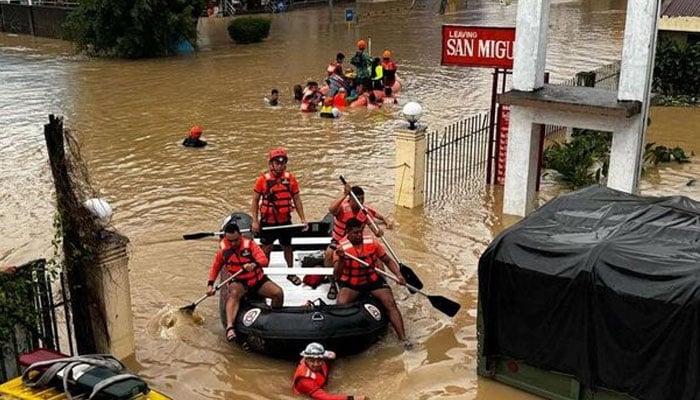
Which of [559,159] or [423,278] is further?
[559,159]

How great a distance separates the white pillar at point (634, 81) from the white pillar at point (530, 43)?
126 cm

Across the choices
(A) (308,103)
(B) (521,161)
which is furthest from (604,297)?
(A) (308,103)

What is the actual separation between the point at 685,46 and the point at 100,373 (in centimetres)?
2054

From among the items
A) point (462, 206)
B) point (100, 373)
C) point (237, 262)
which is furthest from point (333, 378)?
point (462, 206)

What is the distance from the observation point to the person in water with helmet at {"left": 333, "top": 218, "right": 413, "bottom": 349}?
877 centimetres

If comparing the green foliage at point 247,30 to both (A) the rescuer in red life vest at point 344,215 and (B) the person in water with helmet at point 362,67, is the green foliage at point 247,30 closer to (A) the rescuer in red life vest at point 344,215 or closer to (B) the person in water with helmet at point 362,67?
(B) the person in water with helmet at point 362,67

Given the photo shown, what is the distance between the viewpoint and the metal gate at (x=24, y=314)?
7336 mm

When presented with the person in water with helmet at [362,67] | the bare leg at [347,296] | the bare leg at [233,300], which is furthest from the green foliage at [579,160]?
the bare leg at [233,300]

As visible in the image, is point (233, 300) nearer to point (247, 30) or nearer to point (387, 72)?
point (387, 72)

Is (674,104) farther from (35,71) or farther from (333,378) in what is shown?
(35,71)

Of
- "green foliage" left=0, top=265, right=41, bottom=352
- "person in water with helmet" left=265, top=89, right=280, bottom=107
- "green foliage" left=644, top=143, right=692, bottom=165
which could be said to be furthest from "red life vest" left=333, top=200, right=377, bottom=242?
"person in water with helmet" left=265, top=89, right=280, bottom=107

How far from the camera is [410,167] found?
44.2 ft

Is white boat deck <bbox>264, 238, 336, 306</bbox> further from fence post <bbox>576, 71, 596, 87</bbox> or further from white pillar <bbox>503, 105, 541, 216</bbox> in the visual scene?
fence post <bbox>576, 71, 596, 87</bbox>

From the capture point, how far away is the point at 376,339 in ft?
28.8
